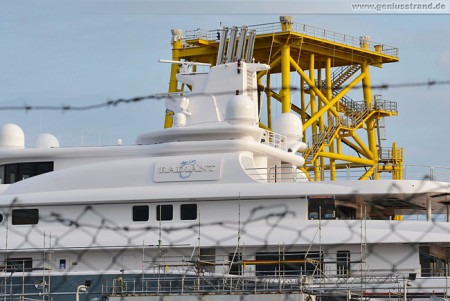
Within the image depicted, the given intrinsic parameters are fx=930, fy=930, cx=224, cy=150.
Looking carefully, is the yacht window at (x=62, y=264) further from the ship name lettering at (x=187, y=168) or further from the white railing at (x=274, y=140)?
the white railing at (x=274, y=140)

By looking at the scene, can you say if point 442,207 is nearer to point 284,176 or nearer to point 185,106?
point 284,176

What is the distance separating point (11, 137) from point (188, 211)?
7949mm

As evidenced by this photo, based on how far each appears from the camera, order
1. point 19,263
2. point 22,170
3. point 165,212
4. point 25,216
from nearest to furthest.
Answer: point 165,212, point 19,263, point 25,216, point 22,170

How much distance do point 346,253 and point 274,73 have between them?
2404 centimetres

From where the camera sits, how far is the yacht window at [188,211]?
26.2 metres

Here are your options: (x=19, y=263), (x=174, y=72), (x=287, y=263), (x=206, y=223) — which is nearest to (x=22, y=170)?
(x=19, y=263)

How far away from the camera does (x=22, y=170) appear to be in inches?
1148

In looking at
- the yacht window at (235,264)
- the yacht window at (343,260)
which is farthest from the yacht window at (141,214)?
A: the yacht window at (343,260)

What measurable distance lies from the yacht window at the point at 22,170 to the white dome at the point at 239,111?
5753 millimetres

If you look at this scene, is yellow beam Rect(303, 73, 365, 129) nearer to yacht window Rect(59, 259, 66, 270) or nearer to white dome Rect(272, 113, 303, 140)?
white dome Rect(272, 113, 303, 140)

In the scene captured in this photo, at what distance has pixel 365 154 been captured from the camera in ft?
155

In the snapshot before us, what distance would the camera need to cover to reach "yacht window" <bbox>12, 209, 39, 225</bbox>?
27.1 meters

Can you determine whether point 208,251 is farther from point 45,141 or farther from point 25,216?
point 45,141

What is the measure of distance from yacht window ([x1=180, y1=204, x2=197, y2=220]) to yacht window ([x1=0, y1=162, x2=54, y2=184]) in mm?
5083
